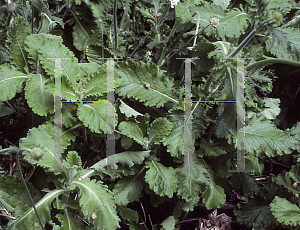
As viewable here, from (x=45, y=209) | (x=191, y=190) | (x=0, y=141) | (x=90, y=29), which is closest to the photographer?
(x=45, y=209)

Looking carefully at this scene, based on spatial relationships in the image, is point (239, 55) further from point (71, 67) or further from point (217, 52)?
point (71, 67)

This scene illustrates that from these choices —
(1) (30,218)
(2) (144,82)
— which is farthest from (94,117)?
(1) (30,218)

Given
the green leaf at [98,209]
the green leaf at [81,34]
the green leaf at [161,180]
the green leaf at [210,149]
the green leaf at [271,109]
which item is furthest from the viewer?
the green leaf at [81,34]

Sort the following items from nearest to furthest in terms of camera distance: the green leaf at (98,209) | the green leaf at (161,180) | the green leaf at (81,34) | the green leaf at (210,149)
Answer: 1. the green leaf at (98,209)
2. the green leaf at (161,180)
3. the green leaf at (210,149)
4. the green leaf at (81,34)

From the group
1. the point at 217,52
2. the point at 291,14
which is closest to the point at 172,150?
the point at 217,52

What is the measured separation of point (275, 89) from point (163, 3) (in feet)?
2.35

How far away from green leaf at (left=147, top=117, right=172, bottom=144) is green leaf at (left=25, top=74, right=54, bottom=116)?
1.17ft

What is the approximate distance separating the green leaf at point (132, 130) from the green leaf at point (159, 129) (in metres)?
0.04

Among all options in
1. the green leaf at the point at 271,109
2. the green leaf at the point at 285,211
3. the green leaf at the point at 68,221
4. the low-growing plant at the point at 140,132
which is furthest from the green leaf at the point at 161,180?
the green leaf at the point at 271,109

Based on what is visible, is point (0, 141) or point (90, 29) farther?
point (90, 29)

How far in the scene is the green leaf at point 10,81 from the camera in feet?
2.77

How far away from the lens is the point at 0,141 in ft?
3.58

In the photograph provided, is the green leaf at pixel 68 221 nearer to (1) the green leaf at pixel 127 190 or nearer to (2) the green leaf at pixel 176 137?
(1) the green leaf at pixel 127 190

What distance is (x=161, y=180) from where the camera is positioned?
0.87m
